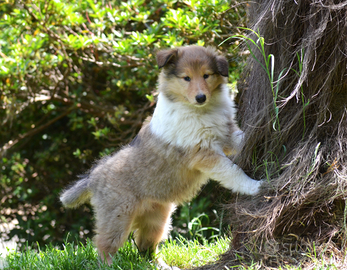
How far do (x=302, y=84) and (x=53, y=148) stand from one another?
468 centimetres

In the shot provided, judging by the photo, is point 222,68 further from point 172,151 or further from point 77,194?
point 77,194

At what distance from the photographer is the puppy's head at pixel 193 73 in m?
3.66

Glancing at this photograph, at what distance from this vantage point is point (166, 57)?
374 cm

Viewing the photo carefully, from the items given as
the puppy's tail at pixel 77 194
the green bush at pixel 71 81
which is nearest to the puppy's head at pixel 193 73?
the green bush at pixel 71 81

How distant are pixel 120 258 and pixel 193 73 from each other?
70.5 inches

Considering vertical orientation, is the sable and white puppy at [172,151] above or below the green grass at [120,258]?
above

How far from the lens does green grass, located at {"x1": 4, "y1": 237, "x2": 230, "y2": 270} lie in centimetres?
370

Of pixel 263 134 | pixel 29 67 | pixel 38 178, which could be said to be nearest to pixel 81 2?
pixel 29 67

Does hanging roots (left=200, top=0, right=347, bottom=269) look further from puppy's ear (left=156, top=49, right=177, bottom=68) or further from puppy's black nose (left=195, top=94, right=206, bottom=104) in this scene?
puppy's ear (left=156, top=49, right=177, bottom=68)

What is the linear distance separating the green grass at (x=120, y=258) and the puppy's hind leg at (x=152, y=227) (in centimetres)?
11

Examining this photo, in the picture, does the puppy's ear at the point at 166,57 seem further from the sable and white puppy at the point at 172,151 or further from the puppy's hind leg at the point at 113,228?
the puppy's hind leg at the point at 113,228

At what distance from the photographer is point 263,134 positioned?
2988 millimetres

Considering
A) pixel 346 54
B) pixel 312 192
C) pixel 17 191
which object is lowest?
pixel 17 191

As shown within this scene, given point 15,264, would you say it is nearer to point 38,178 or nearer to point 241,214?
point 241,214
